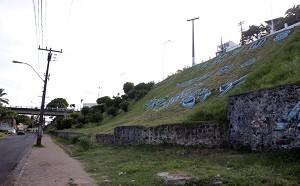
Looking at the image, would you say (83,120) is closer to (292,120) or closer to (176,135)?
(176,135)

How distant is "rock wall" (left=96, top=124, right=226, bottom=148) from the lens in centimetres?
1416

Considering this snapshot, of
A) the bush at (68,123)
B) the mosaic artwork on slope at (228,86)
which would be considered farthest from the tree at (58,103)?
the mosaic artwork on slope at (228,86)

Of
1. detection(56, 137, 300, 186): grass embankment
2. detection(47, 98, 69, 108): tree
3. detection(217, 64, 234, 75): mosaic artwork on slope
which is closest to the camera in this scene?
detection(56, 137, 300, 186): grass embankment

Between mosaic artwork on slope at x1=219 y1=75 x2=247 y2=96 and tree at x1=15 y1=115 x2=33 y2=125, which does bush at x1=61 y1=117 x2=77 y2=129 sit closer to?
mosaic artwork on slope at x1=219 y1=75 x2=247 y2=96

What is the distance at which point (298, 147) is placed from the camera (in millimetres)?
10039

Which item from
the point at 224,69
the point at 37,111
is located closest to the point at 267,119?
the point at 224,69

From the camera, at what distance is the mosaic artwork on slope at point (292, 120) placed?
10.4 m

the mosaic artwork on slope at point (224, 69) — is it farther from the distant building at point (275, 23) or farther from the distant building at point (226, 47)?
the distant building at point (275, 23)

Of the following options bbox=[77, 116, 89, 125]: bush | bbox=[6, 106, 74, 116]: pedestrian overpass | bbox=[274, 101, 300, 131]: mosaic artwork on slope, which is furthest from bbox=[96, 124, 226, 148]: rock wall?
bbox=[6, 106, 74, 116]: pedestrian overpass

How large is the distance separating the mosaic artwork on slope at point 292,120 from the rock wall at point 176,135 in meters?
3.28

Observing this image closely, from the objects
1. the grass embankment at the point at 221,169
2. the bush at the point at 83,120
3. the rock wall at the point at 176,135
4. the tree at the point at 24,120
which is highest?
the tree at the point at 24,120

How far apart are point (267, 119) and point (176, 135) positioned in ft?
19.7

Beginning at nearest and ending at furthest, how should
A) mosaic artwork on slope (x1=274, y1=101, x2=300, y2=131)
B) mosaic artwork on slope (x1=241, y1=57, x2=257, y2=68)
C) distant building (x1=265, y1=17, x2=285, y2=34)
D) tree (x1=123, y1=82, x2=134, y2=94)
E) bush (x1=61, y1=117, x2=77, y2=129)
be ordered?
mosaic artwork on slope (x1=274, y1=101, x2=300, y2=131) < mosaic artwork on slope (x1=241, y1=57, x2=257, y2=68) < distant building (x1=265, y1=17, x2=285, y2=34) < tree (x1=123, y1=82, x2=134, y2=94) < bush (x1=61, y1=117, x2=77, y2=129)

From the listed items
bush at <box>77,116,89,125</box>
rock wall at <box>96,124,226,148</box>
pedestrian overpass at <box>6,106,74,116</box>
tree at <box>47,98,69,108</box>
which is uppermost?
tree at <box>47,98,69,108</box>
